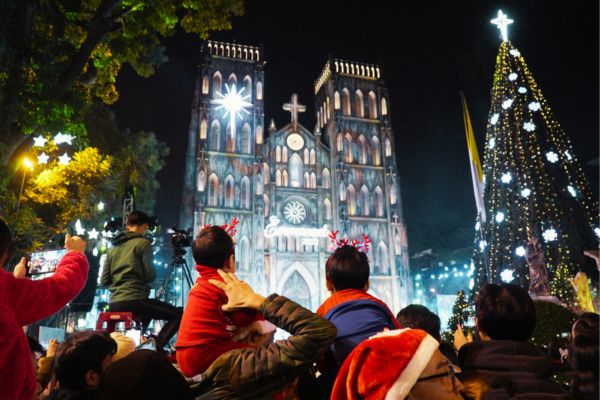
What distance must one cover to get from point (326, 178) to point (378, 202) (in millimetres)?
4791

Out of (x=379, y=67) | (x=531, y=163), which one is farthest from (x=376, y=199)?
(x=531, y=163)

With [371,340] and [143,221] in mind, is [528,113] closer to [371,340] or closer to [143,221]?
[143,221]

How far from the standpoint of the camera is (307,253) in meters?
32.2

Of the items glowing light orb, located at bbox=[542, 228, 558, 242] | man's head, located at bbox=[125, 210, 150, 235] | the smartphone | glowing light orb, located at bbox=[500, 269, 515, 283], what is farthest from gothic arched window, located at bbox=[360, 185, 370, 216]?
the smartphone

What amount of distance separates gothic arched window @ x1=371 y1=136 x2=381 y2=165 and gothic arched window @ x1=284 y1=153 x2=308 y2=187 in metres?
6.50

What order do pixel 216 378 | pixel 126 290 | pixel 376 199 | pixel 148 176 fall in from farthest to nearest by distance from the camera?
1. pixel 376 199
2. pixel 148 176
3. pixel 126 290
4. pixel 216 378

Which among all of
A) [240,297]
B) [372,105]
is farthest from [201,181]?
[240,297]

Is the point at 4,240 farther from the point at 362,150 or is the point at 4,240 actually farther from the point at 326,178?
the point at 362,150

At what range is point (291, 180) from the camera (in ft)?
112

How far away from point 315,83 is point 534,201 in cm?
2874

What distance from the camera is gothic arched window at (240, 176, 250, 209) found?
32184 mm

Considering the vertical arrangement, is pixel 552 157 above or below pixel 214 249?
above

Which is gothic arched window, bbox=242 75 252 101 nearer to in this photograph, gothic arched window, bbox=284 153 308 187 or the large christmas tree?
gothic arched window, bbox=284 153 308 187

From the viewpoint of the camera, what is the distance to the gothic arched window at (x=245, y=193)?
3218cm
